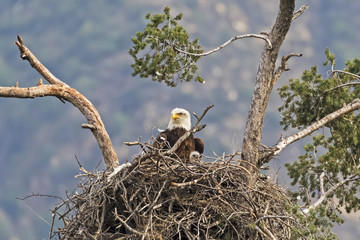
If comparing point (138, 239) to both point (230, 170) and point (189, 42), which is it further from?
point (189, 42)

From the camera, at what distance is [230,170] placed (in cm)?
843

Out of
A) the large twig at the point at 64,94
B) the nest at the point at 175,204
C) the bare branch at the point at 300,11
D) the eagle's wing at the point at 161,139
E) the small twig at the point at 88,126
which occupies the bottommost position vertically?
the nest at the point at 175,204

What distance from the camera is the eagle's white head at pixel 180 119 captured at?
955 cm

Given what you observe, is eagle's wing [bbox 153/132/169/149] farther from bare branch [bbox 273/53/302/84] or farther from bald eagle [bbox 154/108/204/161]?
bare branch [bbox 273/53/302/84]

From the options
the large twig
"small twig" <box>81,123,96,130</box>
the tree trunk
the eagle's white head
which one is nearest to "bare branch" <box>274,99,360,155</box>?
the tree trunk

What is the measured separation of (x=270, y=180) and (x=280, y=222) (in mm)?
753

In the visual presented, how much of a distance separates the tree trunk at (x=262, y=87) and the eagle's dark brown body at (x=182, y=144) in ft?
2.88

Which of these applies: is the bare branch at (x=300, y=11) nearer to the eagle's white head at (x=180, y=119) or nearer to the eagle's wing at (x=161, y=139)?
the eagle's white head at (x=180, y=119)

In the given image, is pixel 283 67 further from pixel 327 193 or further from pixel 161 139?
pixel 327 193

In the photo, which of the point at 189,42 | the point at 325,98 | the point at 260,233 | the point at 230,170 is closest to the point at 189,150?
the point at 230,170

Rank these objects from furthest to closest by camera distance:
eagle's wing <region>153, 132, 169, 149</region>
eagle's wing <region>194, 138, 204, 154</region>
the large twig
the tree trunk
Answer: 1. the large twig
2. eagle's wing <region>194, 138, 204, 154</region>
3. eagle's wing <region>153, 132, 169, 149</region>
4. the tree trunk

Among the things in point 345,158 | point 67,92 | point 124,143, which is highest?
point 345,158

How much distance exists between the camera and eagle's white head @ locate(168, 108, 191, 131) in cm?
955

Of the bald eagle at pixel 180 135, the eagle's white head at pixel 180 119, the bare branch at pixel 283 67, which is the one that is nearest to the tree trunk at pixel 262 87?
the bare branch at pixel 283 67
